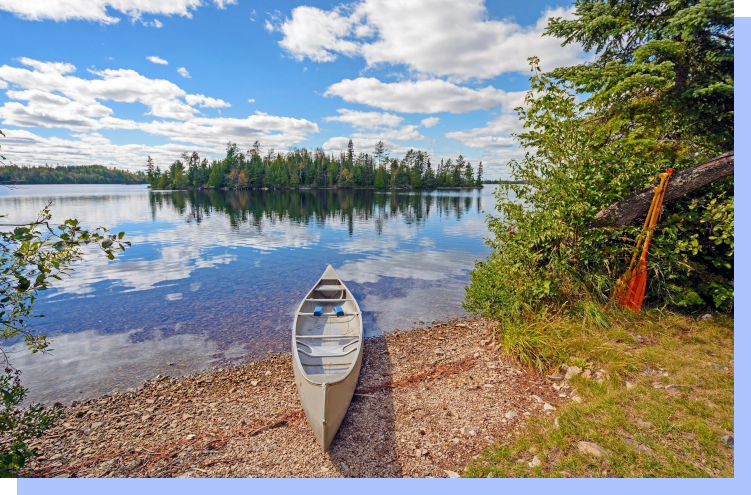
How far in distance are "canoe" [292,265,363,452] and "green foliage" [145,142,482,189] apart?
336ft

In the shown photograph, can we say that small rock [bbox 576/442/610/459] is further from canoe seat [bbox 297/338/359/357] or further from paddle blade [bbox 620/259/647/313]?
canoe seat [bbox 297/338/359/357]

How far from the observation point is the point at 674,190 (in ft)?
23.0

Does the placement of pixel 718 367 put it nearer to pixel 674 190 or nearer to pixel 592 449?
pixel 592 449

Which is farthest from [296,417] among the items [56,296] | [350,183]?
[350,183]

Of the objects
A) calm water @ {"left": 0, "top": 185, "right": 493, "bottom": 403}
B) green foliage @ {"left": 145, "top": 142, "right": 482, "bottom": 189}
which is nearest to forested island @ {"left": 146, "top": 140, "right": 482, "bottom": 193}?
green foliage @ {"left": 145, "top": 142, "right": 482, "bottom": 189}

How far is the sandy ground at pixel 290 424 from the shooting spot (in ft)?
17.0

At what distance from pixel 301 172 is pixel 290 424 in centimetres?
11596

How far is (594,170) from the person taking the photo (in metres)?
7.17

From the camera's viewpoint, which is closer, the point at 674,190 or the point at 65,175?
the point at 674,190

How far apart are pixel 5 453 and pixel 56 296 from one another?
13608 mm

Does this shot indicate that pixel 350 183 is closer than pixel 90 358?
No

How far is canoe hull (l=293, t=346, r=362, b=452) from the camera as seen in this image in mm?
5504

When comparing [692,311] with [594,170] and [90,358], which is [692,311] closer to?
[594,170]

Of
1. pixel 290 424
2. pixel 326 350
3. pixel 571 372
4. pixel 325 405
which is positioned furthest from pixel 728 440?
pixel 326 350
